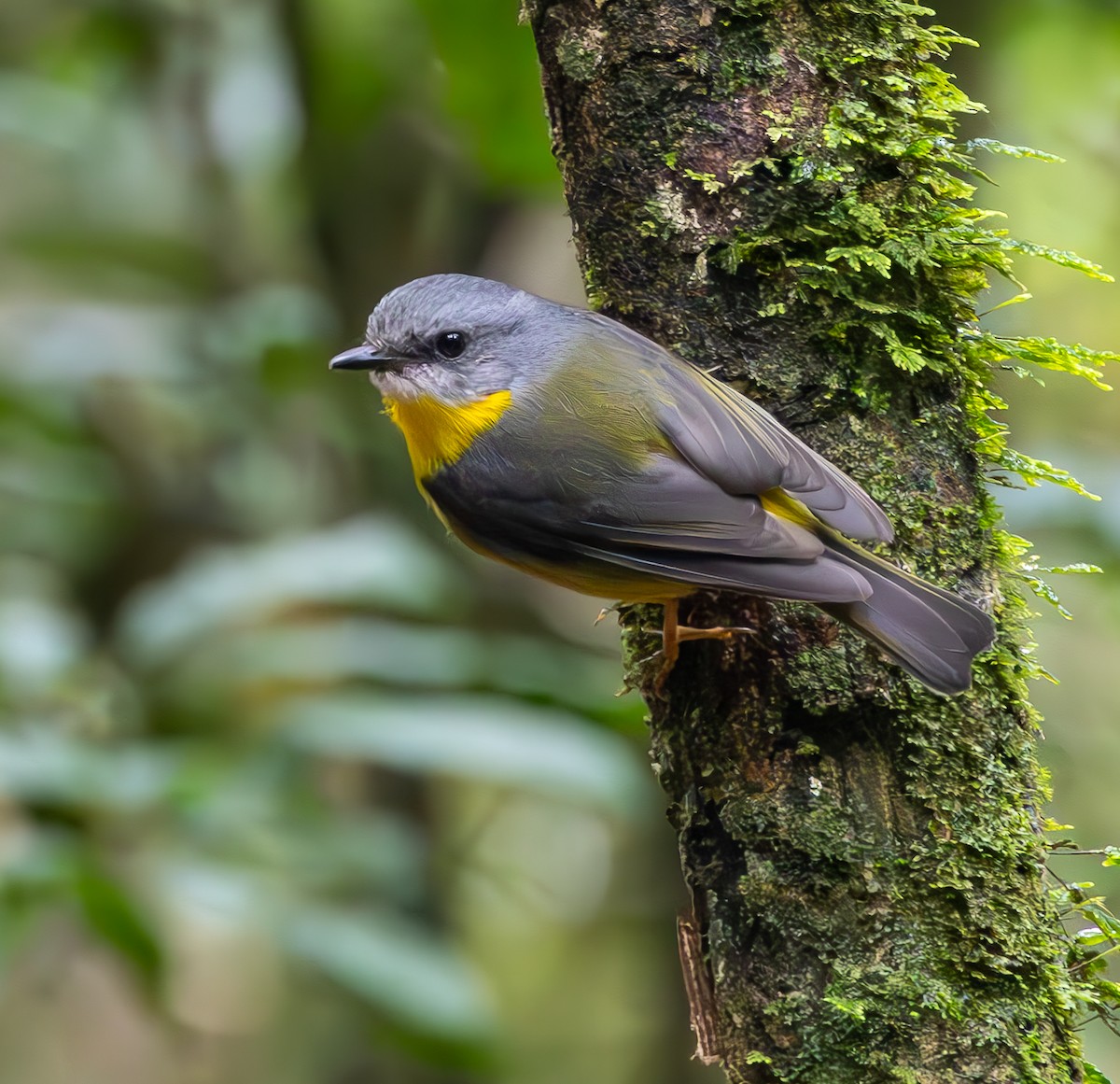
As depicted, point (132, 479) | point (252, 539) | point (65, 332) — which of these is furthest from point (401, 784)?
point (65, 332)

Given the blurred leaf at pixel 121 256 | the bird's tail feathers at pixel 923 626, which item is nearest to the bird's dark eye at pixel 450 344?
the bird's tail feathers at pixel 923 626

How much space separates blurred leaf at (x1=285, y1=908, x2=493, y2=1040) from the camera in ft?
11.4

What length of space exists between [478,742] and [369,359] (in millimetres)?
1088

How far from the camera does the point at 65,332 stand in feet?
16.5

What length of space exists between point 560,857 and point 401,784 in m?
1.85

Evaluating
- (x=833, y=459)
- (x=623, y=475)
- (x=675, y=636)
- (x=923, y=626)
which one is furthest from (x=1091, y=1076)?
(x=623, y=475)

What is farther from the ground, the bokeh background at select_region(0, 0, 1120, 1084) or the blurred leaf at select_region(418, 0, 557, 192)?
the blurred leaf at select_region(418, 0, 557, 192)

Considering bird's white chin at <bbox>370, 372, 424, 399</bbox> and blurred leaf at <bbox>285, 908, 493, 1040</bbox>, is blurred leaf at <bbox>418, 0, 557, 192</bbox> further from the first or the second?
blurred leaf at <bbox>285, 908, 493, 1040</bbox>

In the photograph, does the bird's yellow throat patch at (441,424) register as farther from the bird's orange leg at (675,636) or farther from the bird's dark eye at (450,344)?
the bird's orange leg at (675,636)

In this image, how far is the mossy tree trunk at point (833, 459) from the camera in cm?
214

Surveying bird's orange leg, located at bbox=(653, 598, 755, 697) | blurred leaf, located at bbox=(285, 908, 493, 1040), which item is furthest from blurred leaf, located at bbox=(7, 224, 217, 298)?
bird's orange leg, located at bbox=(653, 598, 755, 697)

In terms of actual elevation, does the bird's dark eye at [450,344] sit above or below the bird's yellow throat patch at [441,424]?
above

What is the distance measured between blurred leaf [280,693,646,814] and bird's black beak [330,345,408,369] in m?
1.02

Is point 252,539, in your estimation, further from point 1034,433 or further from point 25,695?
point 1034,433
